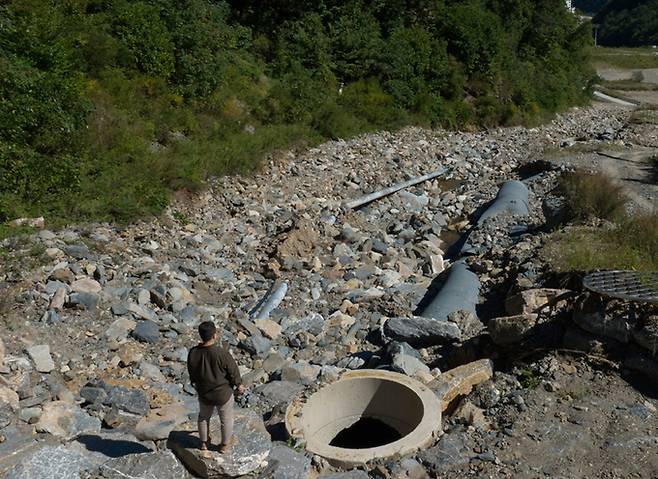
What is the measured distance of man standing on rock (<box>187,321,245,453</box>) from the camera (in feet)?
12.2

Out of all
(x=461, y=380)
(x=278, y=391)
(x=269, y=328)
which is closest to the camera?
(x=461, y=380)

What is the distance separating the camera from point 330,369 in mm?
5945

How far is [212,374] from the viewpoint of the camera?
3.72 m

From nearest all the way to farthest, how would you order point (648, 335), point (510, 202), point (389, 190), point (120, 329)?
point (648, 335) < point (120, 329) < point (510, 202) < point (389, 190)

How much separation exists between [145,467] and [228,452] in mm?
480

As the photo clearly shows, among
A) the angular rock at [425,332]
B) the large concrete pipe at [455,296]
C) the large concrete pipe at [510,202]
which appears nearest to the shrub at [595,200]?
the large concrete pipe at [510,202]

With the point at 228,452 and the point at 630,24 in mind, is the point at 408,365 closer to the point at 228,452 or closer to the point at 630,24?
the point at 228,452

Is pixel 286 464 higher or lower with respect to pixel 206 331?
lower

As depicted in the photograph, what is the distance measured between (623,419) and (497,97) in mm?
17831

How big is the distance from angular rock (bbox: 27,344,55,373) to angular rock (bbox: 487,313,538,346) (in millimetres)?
3730

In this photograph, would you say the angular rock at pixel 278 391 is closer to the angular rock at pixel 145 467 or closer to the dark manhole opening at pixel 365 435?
the dark manhole opening at pixel 365 435

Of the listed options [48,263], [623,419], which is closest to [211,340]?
[623,419]

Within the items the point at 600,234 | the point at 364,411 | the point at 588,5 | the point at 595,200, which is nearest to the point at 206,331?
the point at 364,411

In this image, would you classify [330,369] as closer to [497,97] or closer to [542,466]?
[542,466]
